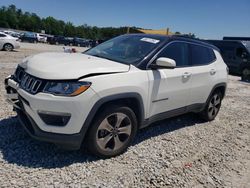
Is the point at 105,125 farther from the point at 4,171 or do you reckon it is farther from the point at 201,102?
the point at 201,102

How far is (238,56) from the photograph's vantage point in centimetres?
1395

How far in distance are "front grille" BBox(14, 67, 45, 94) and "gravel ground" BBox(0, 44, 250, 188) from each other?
2.93 feet

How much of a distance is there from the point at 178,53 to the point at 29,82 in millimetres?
2483

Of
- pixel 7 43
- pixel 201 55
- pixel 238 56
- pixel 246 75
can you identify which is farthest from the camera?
pixel 7 43

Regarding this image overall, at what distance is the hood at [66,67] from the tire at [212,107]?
262cm

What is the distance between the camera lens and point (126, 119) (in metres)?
3.50

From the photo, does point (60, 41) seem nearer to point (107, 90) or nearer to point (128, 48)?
point (128, 48)

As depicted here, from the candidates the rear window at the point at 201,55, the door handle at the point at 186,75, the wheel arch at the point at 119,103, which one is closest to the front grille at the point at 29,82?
the wheel arch at the point at 119,103

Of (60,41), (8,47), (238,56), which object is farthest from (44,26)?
(238,56)

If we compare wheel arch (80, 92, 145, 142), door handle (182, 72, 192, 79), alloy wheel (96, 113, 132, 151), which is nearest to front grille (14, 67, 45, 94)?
wheel arch (80, 92, 145, 142)

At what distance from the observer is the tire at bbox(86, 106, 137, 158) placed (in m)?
3.22

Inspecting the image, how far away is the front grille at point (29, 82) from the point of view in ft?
9.81

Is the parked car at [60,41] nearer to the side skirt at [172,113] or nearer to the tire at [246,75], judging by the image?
the tire at [246,75]

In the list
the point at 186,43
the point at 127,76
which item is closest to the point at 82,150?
the point at 127,76
